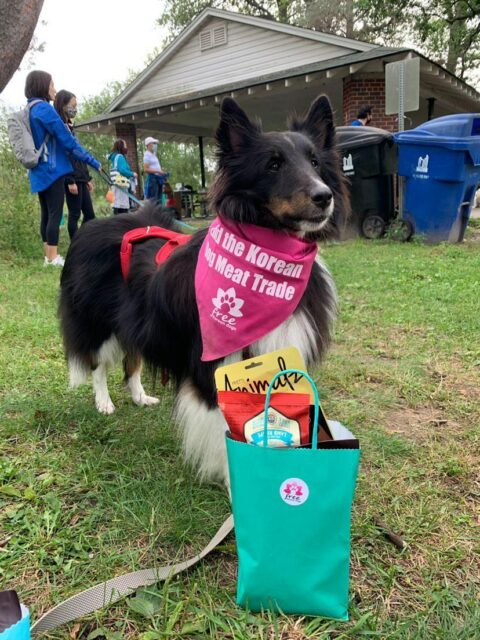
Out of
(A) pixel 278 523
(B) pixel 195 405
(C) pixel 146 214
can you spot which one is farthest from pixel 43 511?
(C) pixel 146 214

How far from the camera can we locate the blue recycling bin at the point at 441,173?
7.76 metres

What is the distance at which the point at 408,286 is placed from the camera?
18.7 feet

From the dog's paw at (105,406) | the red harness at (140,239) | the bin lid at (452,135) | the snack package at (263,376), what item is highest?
the bin lid at (452,135)

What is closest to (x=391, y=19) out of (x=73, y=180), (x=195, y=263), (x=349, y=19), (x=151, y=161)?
(x=349, y=19)

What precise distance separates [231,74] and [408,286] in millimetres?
13164

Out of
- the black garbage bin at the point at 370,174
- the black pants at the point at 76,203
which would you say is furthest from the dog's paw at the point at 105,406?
the black garbage bin at the point at 370,174

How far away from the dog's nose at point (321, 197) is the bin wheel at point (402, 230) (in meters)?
7.00

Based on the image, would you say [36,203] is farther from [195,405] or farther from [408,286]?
[195,405]

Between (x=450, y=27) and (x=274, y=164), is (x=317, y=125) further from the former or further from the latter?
(x=450, y=27)

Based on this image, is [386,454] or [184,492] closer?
[184,492]

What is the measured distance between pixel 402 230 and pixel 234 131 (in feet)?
22.8

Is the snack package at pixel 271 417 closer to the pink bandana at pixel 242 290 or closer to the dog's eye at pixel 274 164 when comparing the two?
the pink bandana at pixel 242 290

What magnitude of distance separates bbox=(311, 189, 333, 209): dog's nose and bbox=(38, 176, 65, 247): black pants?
5057 millimetres

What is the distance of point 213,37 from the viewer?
16234 millimetres
